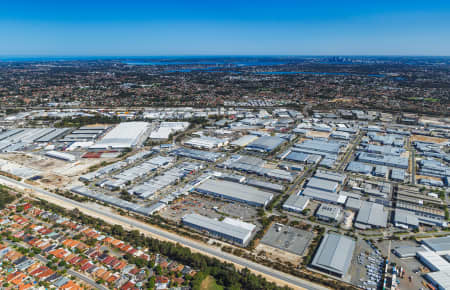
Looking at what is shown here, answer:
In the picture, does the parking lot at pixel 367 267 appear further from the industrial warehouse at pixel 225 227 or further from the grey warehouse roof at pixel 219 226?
the grey warehouse roof at pixel 219 226

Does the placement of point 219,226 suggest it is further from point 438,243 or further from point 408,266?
point 438,243

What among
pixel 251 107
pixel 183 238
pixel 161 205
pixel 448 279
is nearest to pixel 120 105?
pixel 251 107

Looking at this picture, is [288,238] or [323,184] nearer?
[288,238]

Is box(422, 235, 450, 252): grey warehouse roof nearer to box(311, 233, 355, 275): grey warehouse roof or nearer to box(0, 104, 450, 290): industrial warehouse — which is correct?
box(0, 104, 450, 290): industrial warehouse

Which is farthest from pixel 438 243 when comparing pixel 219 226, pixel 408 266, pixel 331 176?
pixel 219 226

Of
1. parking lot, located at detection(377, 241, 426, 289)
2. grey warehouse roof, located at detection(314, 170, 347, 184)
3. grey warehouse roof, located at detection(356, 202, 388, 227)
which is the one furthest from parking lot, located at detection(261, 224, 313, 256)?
grey warehouse roof, located at detection(314, 170, 347, 184)

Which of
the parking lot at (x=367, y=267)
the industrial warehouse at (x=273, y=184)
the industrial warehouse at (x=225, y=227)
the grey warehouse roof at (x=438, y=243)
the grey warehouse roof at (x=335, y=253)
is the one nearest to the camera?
the parking lot at (x=367, y=267)

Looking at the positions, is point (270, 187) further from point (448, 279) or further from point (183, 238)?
point (448, 279)

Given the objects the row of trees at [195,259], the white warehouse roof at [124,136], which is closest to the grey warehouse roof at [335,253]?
the row of trees at [195,259]
